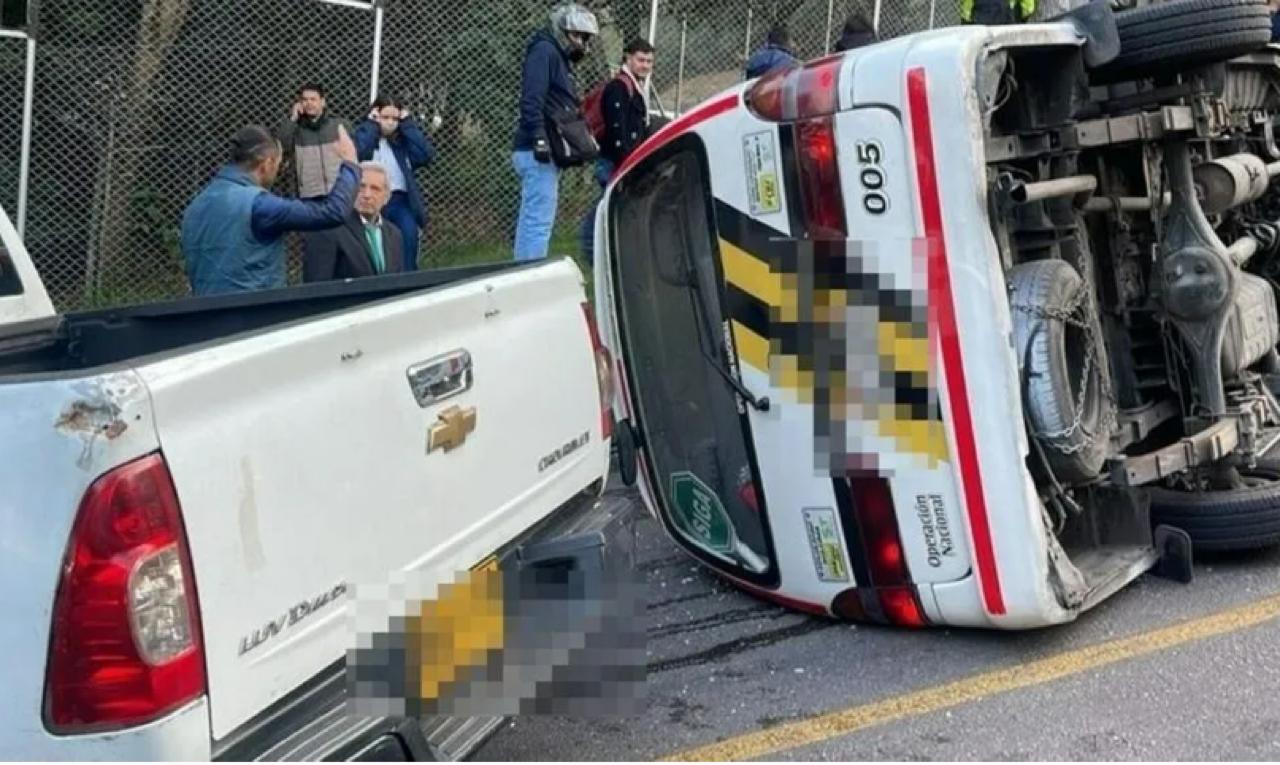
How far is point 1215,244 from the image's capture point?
458 centimetres

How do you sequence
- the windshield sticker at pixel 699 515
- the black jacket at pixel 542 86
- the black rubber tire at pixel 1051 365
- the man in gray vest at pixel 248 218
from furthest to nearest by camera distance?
the black jacket at pixel 542 86
the man in gray vest at pixel 248 218
the windshield sticker at pixel 699 515
the black rubber tire at pixel 1051 365

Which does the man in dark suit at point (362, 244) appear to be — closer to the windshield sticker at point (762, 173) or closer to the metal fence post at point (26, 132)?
the windshield sticker at point (762, 173)

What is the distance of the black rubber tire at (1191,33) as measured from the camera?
4.47 metres

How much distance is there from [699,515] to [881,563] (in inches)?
30.4

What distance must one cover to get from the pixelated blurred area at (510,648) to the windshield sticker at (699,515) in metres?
1.31

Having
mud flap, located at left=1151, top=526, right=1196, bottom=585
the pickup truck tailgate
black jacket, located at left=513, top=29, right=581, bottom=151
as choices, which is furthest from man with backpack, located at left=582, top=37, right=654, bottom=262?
the pickup truck tailgate

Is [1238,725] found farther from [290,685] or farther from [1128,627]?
[290,685]

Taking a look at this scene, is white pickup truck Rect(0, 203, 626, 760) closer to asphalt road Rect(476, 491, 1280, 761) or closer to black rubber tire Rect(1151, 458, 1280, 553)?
asphalt road Rect(476, 491, 1280, 761)

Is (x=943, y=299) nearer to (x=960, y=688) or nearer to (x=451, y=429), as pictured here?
(x=960, y=688)

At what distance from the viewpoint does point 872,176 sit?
3869 millimetres

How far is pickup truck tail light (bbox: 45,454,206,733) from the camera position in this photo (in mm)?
2158

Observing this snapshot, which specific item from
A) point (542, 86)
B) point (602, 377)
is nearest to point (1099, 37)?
point (602, 377)

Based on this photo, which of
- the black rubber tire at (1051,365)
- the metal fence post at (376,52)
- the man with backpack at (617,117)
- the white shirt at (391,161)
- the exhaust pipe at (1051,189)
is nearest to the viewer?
the exhaust pipe at (1051,189)

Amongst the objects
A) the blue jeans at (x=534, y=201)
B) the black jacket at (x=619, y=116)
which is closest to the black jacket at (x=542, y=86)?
the blue jeans at (x=534, y=201)
